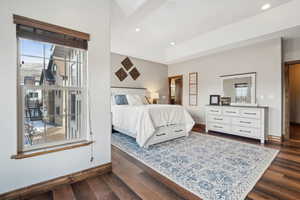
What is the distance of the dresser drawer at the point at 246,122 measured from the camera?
11.8ft

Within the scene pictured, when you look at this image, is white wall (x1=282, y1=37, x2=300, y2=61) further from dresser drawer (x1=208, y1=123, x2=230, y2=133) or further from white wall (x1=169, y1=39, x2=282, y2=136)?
dresser drawer (x1=208, y1=123, x2=230, y2=133)

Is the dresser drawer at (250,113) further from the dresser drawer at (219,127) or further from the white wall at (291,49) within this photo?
the white wall at (291,49)

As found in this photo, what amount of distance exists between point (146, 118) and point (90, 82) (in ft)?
4.77

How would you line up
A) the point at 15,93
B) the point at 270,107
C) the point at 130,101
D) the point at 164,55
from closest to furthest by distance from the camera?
the point at 15,93
the point at 270,107
the point at 130,101
the point at 164,55

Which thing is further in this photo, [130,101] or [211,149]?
[130,101]

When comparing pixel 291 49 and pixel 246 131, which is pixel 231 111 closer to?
pixel 246 131

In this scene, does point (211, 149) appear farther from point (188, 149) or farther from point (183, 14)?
point (183, 14)

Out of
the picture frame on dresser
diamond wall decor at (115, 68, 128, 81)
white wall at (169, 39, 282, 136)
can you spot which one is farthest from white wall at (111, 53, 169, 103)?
the picture frame on dresser

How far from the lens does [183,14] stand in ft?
11.2

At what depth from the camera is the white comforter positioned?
3056mm

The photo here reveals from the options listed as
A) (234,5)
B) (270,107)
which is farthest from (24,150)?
(270,107)

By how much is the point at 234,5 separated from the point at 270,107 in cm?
272

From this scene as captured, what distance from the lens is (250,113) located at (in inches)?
145

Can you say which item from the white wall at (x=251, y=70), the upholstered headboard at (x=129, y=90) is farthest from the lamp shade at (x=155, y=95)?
the white wall at (x=251, y=70)
